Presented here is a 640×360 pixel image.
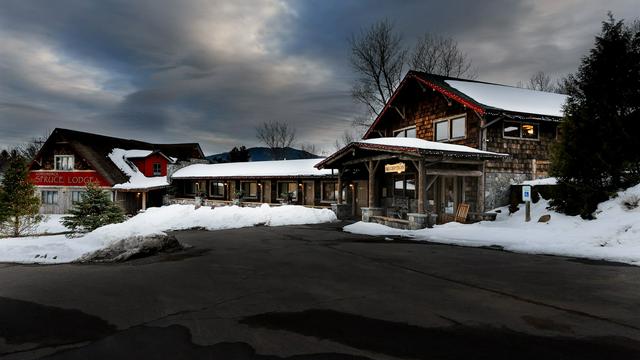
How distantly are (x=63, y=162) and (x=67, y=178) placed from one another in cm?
174

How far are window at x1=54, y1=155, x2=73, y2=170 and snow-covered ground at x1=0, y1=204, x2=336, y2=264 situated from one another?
19.9 metres

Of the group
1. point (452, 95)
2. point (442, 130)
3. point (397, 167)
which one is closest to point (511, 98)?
point (442, 130)

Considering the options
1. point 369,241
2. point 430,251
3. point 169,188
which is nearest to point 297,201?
point 169,188

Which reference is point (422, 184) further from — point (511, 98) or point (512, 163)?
point (511, 98)

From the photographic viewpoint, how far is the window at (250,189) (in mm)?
35281

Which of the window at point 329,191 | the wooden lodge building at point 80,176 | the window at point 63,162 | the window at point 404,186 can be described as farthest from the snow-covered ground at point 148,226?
the window at point 63,162

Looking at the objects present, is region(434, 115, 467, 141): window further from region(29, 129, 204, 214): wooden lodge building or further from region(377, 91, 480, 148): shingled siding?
region(29, 129, 204, 214): wooden lodge building

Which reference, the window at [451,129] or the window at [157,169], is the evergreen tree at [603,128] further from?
the window at [157,169]

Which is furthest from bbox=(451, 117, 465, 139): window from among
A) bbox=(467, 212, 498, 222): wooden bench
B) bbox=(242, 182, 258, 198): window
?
bbox=(242, 182, 258, 198): window

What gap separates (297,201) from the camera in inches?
1254

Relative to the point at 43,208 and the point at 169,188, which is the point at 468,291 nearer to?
the point at 169,188

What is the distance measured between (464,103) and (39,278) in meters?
18.4

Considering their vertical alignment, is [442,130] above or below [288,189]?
above

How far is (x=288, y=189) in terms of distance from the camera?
3331cm
